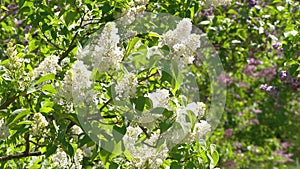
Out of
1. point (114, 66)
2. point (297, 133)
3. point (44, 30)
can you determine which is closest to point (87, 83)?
point (114, 66)

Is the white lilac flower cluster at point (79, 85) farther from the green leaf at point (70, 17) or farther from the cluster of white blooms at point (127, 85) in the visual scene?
the green leaf at point (70, 17)

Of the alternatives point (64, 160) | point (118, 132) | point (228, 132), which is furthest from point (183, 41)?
point (228, 132)

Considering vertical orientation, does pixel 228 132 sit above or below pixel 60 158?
below

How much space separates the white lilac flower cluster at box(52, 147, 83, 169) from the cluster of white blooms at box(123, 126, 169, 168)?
242 mm

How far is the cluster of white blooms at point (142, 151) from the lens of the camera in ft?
4.69

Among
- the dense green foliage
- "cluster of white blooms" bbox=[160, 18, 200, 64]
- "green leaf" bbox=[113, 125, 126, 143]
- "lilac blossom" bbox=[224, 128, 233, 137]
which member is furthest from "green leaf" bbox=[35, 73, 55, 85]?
"lilac blossom" bbox=[224, 128, 233, 137]

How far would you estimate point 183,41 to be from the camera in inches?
58.6

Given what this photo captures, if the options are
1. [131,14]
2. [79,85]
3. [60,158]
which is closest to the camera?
[79,85]

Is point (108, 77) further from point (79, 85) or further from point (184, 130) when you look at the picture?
point (184, 130)

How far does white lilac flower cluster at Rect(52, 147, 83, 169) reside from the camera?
→ 5.32ft

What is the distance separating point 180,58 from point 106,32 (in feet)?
0.77

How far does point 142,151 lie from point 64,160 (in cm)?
29

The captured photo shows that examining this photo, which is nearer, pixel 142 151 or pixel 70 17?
pixel 142 151

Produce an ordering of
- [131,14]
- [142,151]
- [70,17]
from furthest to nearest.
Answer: [70,17] < [131,14] < [142,151]
